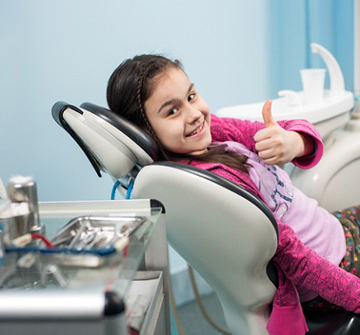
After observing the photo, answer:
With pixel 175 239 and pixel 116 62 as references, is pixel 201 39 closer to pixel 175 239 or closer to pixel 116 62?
pixel 116 62

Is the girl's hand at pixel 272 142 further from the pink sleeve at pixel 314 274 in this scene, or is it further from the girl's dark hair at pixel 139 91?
the pink sleeve at pixel 314 274

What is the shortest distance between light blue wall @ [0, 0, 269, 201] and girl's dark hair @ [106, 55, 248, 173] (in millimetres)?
359

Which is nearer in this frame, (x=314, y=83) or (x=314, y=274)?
(x=314, y=274)

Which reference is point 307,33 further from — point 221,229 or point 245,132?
point 221,229

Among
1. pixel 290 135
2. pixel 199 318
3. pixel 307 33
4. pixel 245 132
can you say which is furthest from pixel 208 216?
pixel 307 33

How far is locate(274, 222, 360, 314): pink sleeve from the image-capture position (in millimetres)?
949

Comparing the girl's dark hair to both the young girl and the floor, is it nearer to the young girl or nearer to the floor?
the young girl

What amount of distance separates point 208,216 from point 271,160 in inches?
11.0

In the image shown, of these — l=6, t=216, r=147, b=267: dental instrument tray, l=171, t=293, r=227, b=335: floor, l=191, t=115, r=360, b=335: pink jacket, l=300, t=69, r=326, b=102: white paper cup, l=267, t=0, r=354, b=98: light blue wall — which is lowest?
l=171, t=293, r=227, b=335: floor

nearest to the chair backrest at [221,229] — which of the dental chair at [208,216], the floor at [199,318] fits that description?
the dental chair at [208,216]

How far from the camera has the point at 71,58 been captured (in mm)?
1536

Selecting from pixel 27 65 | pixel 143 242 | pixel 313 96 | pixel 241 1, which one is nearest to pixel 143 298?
pixel 143 242

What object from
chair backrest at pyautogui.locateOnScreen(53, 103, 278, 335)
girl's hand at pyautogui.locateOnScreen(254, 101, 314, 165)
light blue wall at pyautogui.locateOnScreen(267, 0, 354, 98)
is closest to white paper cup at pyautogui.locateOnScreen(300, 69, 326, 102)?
light blue wall at pyautogui.locateOnScreen(267, 0, 354, 98)

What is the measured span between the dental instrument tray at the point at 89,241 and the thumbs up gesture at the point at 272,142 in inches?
16.0
